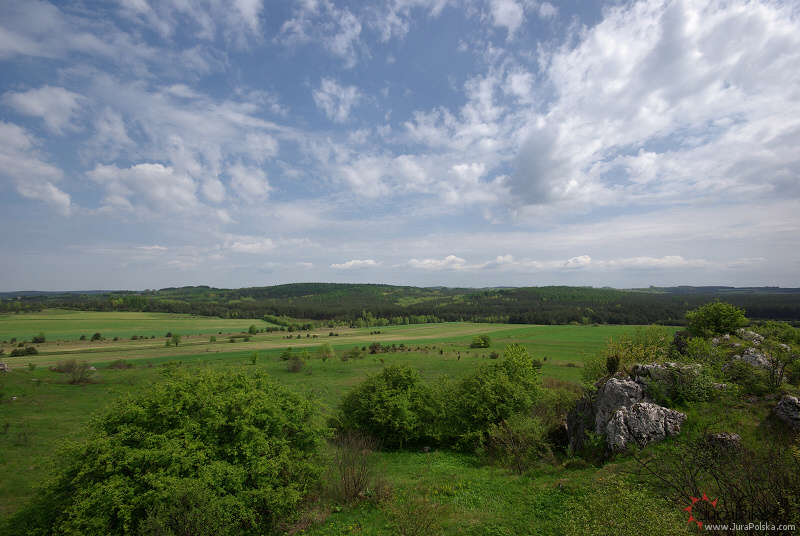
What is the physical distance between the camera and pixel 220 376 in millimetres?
17891

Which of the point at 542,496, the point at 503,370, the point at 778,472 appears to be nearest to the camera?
the point at 778,472

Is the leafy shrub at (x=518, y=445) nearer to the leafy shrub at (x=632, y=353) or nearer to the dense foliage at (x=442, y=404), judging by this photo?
the dense foliage at (x=442, y=404)

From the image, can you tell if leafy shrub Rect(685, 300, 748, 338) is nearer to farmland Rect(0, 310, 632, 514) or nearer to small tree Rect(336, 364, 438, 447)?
small tree Rect(336, 364, 438, 447)

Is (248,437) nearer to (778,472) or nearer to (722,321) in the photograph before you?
(778,472)

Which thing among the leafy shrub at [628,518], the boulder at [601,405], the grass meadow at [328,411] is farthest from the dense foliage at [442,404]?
the leafy shrub at [628,518]

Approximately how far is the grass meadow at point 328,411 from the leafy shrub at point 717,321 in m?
18.6

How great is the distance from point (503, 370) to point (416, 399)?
8445mm

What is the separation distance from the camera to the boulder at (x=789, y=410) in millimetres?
13031

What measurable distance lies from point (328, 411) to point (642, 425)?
27419mm

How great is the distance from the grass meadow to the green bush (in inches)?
60.4

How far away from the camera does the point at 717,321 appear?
25.8 m

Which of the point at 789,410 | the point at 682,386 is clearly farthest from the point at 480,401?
the point at 789,410

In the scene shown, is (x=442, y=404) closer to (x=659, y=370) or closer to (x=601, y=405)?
(x=601, y=405)

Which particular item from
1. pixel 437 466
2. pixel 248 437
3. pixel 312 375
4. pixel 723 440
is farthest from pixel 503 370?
pixel 312 375
